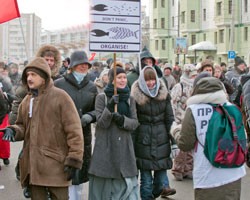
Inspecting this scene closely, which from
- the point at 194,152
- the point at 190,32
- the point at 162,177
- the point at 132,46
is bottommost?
the point at 162,177

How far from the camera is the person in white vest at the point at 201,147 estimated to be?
16.8 feet

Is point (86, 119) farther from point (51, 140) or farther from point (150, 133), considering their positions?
point (51, 140)

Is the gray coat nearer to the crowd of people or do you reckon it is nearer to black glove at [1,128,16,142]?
the crowd of people

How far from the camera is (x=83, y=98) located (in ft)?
21.2

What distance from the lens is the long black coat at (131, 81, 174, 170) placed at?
6.93m

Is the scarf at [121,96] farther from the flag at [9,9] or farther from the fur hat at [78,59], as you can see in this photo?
the flag at [9,9]

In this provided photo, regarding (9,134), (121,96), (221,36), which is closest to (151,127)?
(121,96)

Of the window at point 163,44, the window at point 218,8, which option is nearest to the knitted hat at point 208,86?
the window at point 218,8

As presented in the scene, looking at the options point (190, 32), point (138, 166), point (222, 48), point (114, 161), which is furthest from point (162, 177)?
point (190, 32)

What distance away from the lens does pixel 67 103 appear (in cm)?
527

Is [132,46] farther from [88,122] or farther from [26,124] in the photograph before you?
[26,124]

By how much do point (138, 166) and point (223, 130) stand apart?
2156 millimetres

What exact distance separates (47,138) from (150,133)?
2.02 meters

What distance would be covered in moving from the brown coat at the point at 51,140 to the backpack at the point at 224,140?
1.19 meters
